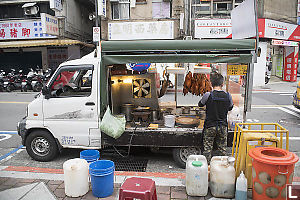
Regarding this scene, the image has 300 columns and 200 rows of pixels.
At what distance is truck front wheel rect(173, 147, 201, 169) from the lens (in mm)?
5523

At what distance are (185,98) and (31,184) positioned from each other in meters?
4.96

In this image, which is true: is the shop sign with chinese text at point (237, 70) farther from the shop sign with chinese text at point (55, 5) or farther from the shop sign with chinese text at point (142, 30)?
the shop sign with chinese text at point (55, 5)

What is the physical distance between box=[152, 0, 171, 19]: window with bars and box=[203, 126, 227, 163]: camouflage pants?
50.2 ft

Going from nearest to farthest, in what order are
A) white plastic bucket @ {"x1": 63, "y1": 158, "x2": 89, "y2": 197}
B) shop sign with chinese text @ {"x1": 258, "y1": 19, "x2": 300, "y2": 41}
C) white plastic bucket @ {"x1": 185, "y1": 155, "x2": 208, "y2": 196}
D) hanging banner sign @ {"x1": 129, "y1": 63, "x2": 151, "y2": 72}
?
white plastic bucket @ {"x1": 185, "y1": 155, "x2": 208, "y2": 196}
white plastic bucket @ {"x1": 63, "y1": 158, "x2": 89, "y2": 197}
hanging banner sign @ {"x1": 129, "y1": 63, "x2": 151, "y2": 72}
shop sign with chinese text @ {"x1": 258, "y1": 19, "x2": 300, "y2": 41}

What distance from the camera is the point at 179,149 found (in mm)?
5539

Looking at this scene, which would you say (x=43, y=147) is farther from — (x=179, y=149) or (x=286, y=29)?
(x=286, y=29)

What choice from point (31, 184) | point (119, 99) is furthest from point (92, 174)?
point (119, 99)

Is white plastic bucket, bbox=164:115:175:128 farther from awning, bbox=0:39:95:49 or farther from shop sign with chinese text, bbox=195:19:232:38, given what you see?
shop sign with chinese text, bbox=195:19:232:38

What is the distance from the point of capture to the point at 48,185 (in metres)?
4.50

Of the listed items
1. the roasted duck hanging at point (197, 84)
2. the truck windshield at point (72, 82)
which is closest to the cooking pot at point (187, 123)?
the roasted duck hanging at point (197, 84)

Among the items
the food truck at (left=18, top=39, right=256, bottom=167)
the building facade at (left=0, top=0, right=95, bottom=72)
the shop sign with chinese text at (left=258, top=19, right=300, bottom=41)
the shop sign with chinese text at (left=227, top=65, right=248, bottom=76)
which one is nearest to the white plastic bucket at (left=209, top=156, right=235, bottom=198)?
the food truck at (left=18, top=39, right=256, bottom=167)

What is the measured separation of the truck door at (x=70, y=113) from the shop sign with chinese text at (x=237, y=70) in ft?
9.92

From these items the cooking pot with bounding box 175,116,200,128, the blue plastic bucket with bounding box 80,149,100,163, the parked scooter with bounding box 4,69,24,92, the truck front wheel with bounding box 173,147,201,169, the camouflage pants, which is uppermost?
the parked scooter with bounding box 4,69,24,92

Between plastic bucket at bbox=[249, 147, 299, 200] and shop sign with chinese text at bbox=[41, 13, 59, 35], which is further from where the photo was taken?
shop sign with chinese text at bbox=[41, 13, 59, 35]
